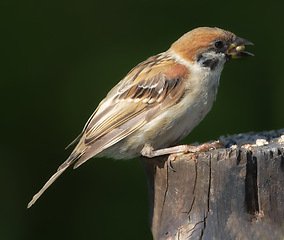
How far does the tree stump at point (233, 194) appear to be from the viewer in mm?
3248

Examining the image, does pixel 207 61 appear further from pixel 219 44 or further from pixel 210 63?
pixel 219 44

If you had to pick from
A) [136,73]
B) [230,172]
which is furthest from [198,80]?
[230,172]

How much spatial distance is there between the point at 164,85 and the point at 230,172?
0.88m

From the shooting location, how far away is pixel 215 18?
5859mm

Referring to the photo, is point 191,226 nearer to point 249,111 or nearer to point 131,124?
point 131,124

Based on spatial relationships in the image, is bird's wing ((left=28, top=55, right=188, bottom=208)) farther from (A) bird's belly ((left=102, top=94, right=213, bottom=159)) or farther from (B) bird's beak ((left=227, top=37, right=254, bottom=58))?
(B) bird's beak ((left=227, top=37, right=254, bottom=58))

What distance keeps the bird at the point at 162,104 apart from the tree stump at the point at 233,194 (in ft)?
1.38

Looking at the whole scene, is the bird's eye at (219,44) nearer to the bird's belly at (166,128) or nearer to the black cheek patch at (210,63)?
the black cheek patch at (210,63)

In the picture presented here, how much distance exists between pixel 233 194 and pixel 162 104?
2.78ft

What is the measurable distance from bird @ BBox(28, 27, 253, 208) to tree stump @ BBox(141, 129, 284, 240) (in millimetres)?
420

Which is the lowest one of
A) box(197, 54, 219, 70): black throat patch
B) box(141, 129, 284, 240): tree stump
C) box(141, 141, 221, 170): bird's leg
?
box(141, 129, 284, 240): tree stump

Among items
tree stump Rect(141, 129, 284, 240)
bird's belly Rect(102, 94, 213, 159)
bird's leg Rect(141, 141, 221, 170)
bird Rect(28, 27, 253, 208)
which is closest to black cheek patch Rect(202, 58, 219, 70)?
bird Rect(28, 27, 253, 208)

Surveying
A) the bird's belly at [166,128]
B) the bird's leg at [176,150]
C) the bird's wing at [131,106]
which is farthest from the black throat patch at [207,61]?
the bird's leg at [176,150]

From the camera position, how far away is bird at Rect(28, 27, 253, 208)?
377 centimetres
